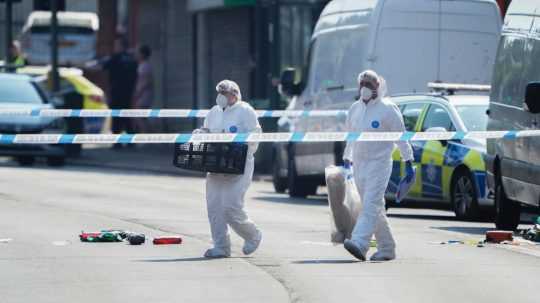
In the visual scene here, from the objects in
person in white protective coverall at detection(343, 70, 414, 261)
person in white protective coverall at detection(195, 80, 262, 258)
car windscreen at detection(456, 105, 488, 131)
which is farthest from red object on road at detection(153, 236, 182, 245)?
car windscreen at detection(456, 105, 488, 131)

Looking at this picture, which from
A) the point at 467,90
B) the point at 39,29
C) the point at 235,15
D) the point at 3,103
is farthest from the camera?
the point at 39,29

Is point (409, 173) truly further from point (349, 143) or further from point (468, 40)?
point (468, 40)

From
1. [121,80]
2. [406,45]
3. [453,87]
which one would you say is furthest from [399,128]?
[121,80]

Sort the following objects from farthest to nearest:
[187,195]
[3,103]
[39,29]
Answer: [39,29], [3,103], [187,195]

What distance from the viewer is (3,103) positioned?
28.5 m

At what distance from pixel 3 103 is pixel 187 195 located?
6.85m

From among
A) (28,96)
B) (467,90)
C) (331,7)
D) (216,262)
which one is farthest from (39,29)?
(216,262)

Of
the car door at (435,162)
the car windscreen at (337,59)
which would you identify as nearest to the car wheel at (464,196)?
the car door at (435,162)

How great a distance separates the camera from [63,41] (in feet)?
150

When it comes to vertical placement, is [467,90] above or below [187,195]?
above

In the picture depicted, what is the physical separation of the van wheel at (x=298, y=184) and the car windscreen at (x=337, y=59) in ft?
3.84

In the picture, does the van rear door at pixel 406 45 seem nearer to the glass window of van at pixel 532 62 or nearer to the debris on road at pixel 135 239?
the glass window of van at pixel 532 62

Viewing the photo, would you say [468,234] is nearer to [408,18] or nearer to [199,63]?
[408,18]

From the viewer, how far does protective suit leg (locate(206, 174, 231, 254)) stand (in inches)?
551
